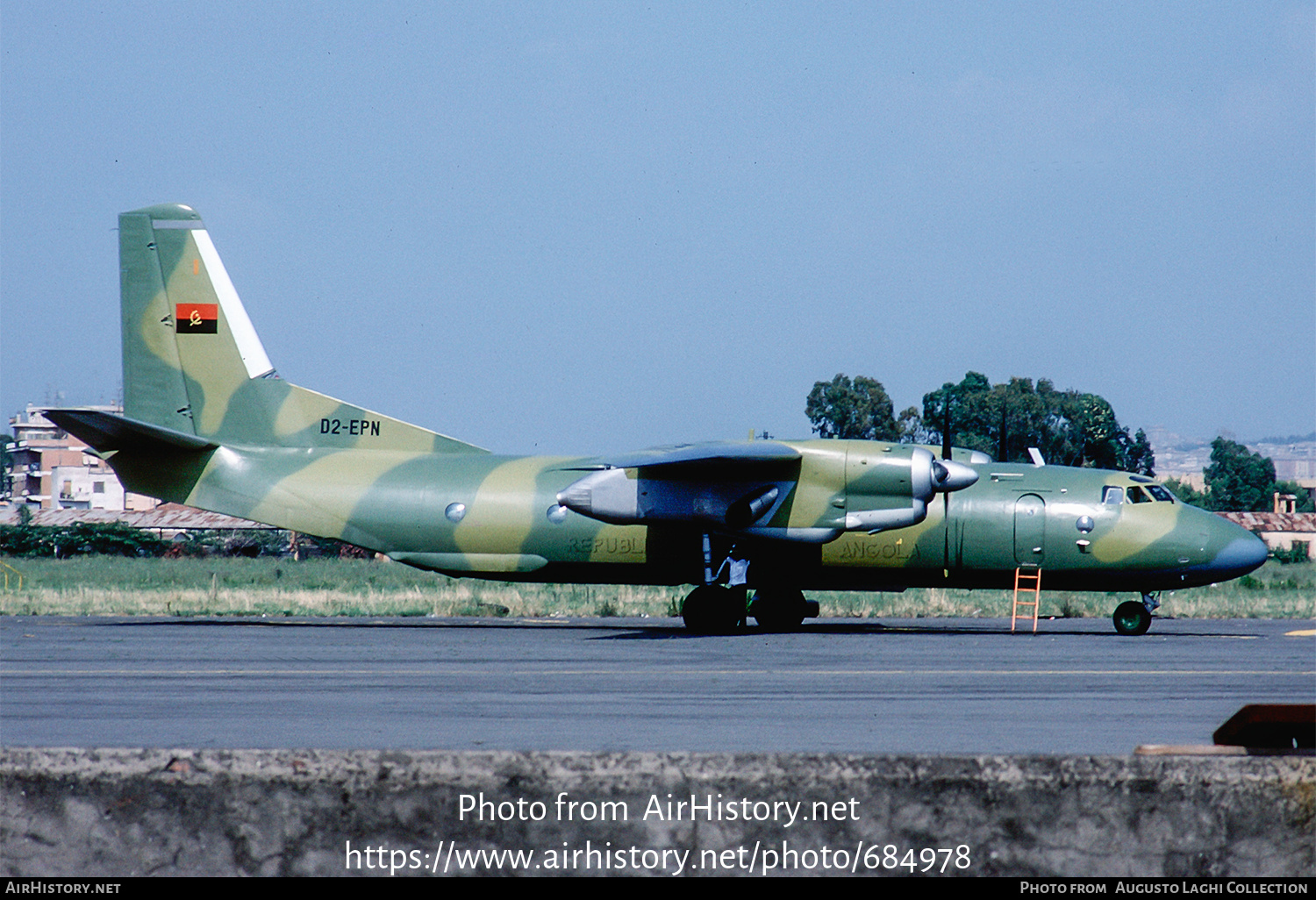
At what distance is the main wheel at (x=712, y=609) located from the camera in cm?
2328

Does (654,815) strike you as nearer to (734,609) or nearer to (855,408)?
(734,609)

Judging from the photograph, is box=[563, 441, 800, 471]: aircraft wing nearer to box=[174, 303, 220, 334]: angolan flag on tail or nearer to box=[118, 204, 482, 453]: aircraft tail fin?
box=[118, 204, 482, 453]: aircraft tail fin

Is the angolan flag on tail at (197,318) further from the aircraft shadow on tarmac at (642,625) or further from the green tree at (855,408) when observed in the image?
the green tree at (855,408)

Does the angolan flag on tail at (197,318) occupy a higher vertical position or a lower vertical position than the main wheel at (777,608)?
higher

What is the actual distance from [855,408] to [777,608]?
276ft

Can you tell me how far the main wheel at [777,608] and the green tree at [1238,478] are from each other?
124584 millimetres

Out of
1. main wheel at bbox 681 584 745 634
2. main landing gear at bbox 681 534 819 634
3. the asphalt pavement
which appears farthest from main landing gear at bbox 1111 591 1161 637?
main wheel at bbox 681 584 745 634

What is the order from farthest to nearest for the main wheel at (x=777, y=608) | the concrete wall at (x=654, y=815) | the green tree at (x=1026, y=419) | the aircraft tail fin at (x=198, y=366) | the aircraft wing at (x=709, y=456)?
the green tree at (x=1026, y=419)
the aircraft tail fin at (x=198, y=366)
the main wheel at (x=777, y=608)
the aircraft wing at (x=709, y=456)
the concrete wall at (x=654, y=815)

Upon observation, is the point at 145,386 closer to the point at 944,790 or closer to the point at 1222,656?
the point at 1222,656

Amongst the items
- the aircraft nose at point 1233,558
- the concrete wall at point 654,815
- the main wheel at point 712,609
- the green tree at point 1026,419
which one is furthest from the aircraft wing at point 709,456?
the green tree at point 1026,419

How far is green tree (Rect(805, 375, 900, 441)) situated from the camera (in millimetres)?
105500

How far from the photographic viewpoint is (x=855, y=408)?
350ft

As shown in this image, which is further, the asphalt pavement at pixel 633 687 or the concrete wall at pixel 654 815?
the asphalt pavement at pixel 633 687

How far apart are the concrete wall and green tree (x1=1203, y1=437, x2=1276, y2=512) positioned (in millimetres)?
141948
